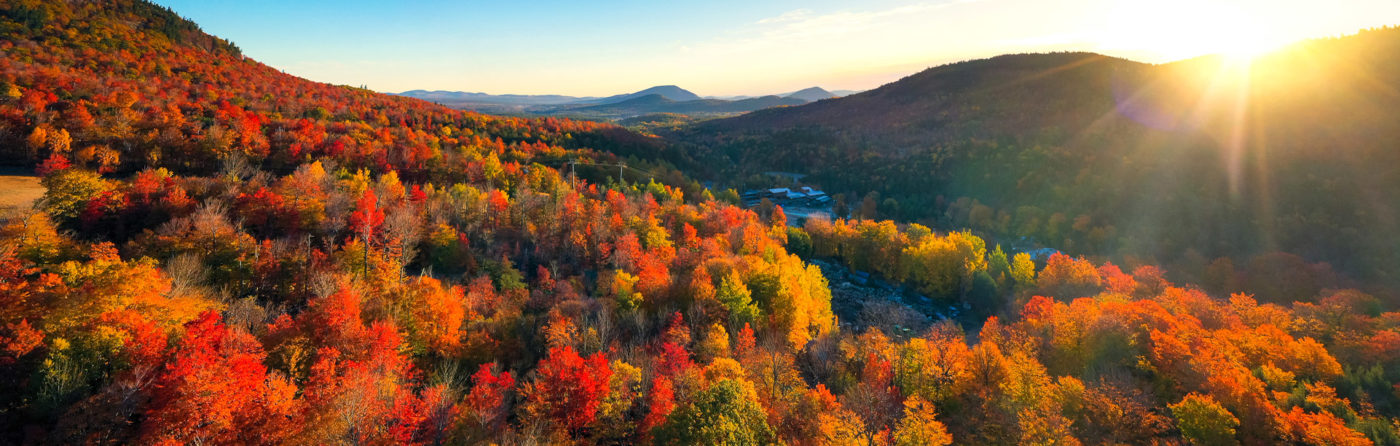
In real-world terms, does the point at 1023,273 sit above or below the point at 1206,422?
below

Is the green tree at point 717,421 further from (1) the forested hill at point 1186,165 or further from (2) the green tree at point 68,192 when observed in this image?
(1) the forested hill at point 1186,165

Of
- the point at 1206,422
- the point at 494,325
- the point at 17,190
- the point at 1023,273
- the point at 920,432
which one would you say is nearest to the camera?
the point at 1206,422

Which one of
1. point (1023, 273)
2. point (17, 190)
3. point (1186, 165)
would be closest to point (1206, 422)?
point (1023, 273)

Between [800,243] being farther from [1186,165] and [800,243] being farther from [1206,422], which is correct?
[1186,165]

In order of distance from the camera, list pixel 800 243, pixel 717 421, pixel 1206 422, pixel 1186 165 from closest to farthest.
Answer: pixel 717 421 < pixel 1206 422 < pixel 800 243 < pixel 1186 165

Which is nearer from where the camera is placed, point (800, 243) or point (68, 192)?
point (68, 192)

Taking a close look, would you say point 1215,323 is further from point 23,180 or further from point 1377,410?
point 23,180

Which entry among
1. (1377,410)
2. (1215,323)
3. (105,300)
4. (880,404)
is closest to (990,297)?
(1215,323)

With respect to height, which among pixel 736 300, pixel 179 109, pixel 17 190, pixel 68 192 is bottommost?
pixel 736 300
